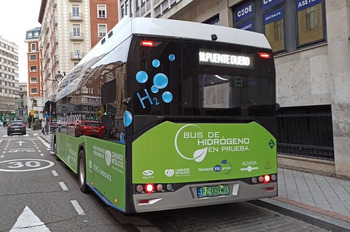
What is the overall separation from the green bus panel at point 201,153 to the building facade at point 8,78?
123 m

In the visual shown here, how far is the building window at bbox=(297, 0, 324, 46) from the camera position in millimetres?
8672

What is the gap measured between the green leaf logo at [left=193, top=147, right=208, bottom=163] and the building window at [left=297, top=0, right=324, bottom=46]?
5719 millimetres

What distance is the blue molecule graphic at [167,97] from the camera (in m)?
4.51

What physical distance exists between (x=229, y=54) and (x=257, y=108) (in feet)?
3.14

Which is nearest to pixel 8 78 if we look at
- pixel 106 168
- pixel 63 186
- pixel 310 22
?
pixel 63 186

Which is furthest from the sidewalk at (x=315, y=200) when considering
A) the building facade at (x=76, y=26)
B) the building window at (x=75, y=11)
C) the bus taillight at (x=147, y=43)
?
the building window at (x=75, y=11)

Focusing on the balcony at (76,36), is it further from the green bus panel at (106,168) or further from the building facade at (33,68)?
the green bus panel at (106,168)

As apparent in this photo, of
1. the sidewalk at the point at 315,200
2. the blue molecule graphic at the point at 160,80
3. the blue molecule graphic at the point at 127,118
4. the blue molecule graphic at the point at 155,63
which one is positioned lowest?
the sidewalk at the point at 315,200

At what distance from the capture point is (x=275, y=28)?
33.9ft

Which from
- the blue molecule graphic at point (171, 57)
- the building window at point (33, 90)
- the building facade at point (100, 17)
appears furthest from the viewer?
the building window at point (33, 90)

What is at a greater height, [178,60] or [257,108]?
[178,60]

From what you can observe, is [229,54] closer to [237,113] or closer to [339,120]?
[237,113]

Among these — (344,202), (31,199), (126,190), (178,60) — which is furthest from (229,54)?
(31,199)

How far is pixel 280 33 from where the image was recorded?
10.1 metres
